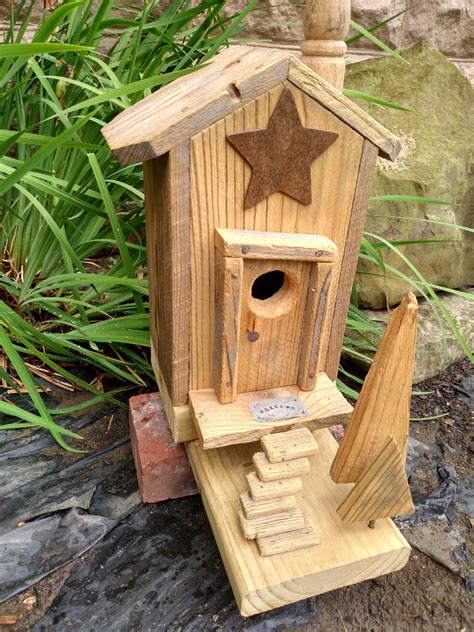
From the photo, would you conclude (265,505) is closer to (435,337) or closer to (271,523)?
(271,523)

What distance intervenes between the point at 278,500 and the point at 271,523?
0.04m

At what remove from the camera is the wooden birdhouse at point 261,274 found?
811 millimetres

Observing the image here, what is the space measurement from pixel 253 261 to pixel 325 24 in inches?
17.9

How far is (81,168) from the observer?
152 cm

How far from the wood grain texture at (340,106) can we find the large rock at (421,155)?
96cm

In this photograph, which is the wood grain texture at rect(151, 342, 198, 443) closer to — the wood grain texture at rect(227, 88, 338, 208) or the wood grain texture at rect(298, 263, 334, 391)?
the wood grain texture at rect(298, 263, 334, 391)

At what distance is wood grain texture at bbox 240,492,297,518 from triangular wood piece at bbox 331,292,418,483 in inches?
4.7

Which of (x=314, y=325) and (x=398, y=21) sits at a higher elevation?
(x=398, y=21)

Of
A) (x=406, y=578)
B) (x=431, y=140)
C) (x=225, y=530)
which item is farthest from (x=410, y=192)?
(x=225, y=530)

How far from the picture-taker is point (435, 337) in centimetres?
180

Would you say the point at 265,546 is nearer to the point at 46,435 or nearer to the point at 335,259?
the point at 335,259

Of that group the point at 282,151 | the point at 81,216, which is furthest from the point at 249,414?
the point at 81,216

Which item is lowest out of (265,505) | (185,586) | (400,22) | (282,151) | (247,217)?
(185,586)

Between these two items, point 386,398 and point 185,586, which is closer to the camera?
point 386,398
